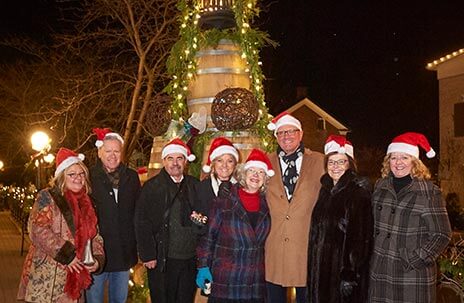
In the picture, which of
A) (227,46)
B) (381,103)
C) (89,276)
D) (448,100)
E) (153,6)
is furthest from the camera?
(381,103)

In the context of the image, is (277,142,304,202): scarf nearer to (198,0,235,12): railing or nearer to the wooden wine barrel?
the wooden wine barrel

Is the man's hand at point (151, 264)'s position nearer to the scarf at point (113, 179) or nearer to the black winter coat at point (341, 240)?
the scarf at point (113, 179)

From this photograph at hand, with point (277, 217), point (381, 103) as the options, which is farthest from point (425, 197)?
point (381, 103)

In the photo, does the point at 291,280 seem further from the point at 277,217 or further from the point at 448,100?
the point at 448,100

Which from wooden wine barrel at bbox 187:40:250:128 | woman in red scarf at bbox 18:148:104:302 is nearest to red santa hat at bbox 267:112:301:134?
woman in red scarf at bbox 18:148:104:302

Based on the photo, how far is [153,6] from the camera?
18516 millimetres

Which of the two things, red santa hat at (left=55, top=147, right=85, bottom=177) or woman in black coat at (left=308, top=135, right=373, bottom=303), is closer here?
woman in black coat at (left=308, top=135, right=373, bottom=303)

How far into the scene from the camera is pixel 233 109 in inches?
289

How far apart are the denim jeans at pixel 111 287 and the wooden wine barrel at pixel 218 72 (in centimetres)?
293

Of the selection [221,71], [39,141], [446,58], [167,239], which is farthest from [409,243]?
[446,58]

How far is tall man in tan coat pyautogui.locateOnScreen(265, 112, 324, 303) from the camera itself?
5.54m

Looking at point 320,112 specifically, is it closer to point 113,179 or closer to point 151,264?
Answer: point 113,179

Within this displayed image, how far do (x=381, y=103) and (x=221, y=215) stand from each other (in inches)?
1483

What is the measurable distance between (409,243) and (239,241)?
1386 millimetres
